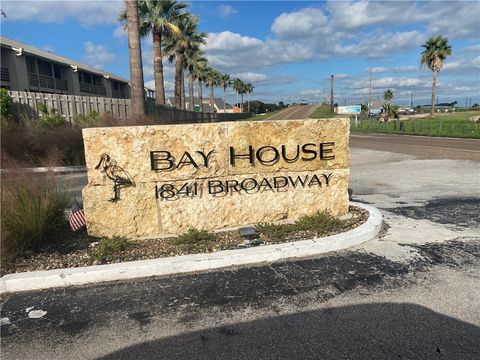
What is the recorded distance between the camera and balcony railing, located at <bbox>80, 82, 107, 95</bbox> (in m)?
40.6

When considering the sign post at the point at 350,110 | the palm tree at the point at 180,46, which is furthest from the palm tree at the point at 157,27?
the sign post at the point at 350,110

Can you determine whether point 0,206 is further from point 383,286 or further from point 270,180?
point 383,286

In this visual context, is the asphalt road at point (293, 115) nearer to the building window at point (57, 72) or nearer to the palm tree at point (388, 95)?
the palm tree at point (388, 95)

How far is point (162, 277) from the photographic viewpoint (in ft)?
13.4

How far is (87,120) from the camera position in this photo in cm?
1485

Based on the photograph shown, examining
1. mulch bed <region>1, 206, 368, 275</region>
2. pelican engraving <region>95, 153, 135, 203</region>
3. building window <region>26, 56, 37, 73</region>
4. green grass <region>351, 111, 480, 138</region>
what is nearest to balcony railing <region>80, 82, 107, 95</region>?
building window <region>26, 56, 37, 73</region>

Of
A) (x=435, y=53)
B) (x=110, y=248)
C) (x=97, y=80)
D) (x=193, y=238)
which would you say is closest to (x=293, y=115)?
(x=435, y=53)

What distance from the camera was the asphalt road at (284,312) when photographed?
2.80m

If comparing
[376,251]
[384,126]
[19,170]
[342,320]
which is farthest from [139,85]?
[384,126]

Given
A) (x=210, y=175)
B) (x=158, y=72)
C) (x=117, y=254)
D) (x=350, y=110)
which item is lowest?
(x=117, y=254)

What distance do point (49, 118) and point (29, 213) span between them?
37.1 feet

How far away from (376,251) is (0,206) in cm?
456

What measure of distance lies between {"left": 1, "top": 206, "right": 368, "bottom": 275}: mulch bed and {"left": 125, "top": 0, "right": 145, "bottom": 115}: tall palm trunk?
1060 cm

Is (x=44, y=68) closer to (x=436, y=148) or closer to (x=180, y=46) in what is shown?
(x=180, y=46)
